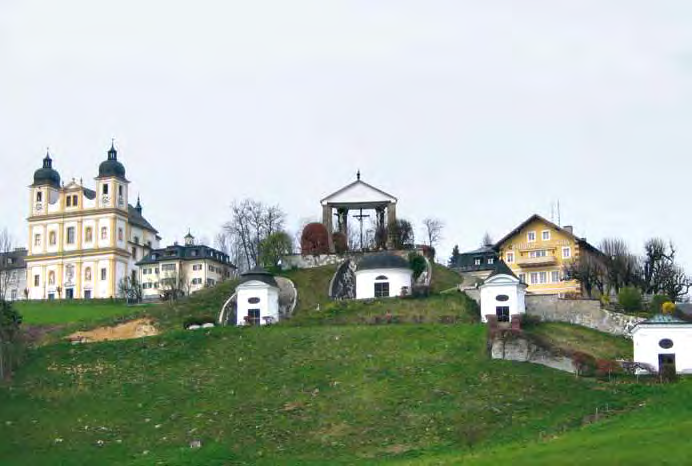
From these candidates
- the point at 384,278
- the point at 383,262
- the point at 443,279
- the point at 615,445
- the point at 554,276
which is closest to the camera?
the point at 615,445

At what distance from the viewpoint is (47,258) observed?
134m

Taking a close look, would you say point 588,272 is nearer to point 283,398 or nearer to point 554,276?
point 554,276

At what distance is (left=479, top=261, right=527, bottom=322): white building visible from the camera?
76.8 meters

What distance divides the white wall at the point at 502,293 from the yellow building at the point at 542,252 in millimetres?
25301

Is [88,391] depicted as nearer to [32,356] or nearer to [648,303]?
[32,356]

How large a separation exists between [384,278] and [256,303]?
30.4ft

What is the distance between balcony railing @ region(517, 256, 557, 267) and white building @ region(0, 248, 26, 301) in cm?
6288

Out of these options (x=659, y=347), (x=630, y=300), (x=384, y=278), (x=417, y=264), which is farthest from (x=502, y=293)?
(x=417, y=264)

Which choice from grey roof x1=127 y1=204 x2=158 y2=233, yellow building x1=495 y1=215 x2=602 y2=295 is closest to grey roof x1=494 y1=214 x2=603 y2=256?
yellow building x1=495 y1=215 x2=602 y2=295

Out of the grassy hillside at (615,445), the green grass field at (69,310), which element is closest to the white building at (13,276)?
the green grass field at (69,310)

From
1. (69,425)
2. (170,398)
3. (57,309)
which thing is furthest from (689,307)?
(57,309)

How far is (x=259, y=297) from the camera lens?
8162cm

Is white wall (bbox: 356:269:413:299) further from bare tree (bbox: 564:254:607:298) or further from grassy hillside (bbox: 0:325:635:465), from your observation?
bare tree (bbox: 564:254:607:298)

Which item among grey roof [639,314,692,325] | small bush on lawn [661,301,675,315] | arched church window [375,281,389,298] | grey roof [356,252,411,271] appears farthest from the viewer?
grey roof [356,252,411,271]
